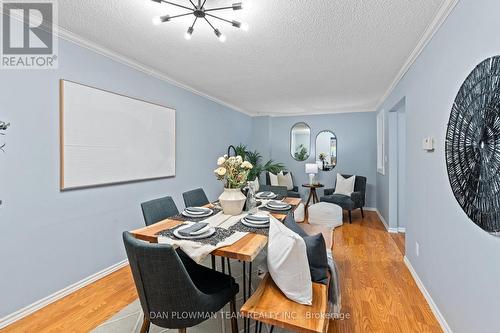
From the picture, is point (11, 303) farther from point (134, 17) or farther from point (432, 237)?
point (432, 237)

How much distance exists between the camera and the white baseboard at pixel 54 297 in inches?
76.2

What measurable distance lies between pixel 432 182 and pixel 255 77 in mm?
2509

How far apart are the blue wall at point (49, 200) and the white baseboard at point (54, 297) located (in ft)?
0.14

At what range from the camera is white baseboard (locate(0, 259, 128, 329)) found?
6.35 ft

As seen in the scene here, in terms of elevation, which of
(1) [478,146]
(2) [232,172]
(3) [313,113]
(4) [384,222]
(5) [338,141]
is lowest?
(4) [384,222]

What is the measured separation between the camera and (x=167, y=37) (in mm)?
2361

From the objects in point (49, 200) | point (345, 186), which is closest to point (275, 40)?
point (49, 200)

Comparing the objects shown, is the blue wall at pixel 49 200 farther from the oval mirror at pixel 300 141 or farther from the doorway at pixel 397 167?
the oval mirror at pixel 300 141

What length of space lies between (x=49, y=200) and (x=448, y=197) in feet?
10.7

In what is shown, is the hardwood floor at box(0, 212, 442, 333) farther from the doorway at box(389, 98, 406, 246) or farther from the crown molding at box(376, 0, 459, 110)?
the crown molding at box(376, 0, 459, 110)

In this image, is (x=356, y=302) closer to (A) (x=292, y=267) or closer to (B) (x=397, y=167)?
(A) (x=292, y=267)

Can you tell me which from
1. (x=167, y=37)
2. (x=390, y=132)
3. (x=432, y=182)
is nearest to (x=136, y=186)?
(x=167, y=37)

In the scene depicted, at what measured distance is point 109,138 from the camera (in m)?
2.71

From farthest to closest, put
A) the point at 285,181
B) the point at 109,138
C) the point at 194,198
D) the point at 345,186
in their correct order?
1. the point at 285,181
2. the point at 345,186
3. the point at 194,198
4. the point at 109,138
